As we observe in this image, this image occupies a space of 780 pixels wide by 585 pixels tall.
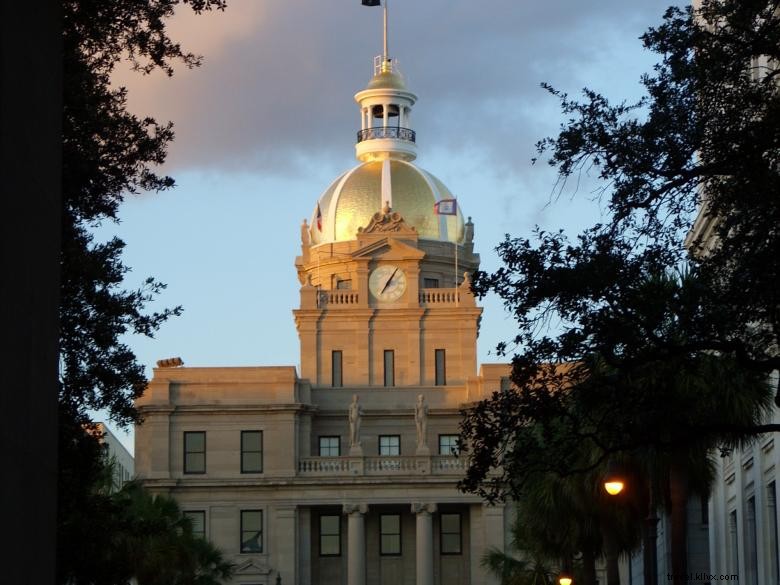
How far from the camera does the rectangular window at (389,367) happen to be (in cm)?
10369

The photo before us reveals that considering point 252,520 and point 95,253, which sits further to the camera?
point 252,520

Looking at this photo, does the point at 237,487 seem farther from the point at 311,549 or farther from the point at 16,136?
the point at 16,136

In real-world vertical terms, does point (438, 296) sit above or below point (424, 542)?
above

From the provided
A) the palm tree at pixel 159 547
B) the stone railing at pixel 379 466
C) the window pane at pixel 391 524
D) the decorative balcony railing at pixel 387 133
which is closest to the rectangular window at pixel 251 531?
the stone railing at pixel 379 466

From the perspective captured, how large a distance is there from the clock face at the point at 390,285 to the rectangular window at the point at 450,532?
13088mm

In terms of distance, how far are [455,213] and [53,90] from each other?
9114 cm

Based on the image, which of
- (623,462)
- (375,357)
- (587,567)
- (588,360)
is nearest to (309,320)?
(375,357)

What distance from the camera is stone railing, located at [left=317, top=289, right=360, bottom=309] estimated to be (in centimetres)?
10500

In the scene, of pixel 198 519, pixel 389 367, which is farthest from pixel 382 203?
pixel 198 519

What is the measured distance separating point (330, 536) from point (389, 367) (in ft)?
33.6

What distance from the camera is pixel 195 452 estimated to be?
99.4 meters

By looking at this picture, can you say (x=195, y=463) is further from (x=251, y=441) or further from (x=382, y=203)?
(x=382, y=203)

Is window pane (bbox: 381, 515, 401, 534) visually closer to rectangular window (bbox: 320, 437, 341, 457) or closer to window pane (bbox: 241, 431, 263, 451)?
rectangular window (bbox: 320, 437, 341, 457)

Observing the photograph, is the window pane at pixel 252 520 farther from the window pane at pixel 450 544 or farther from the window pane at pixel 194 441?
the window pane at pixel 450 544
